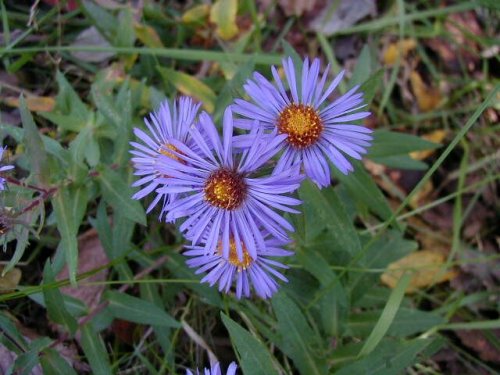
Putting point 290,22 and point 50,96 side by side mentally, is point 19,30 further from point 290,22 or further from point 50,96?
point 290,22

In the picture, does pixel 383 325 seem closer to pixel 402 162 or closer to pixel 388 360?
pixel 388 360

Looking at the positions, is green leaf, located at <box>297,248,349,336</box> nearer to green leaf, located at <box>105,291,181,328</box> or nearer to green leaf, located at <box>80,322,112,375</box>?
green leaf, located at <box>105,291,181,328</box>

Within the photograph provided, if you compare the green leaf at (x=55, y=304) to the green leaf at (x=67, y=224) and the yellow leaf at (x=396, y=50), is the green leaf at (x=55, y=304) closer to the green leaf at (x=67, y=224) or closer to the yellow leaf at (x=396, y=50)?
the green leaf at (x=67, y=224)

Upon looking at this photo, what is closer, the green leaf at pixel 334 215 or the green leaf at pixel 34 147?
the green leaf at pixel 34 147

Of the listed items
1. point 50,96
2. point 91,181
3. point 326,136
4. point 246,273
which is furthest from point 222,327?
point 50,96

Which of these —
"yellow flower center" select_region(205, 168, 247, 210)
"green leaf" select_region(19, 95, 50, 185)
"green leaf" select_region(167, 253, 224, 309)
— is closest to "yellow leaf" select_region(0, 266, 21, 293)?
"green leaf" select_region(19, 95, 50, 185)

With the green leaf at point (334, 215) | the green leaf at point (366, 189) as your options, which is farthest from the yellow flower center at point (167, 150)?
the green leaf at point (366, 189)
